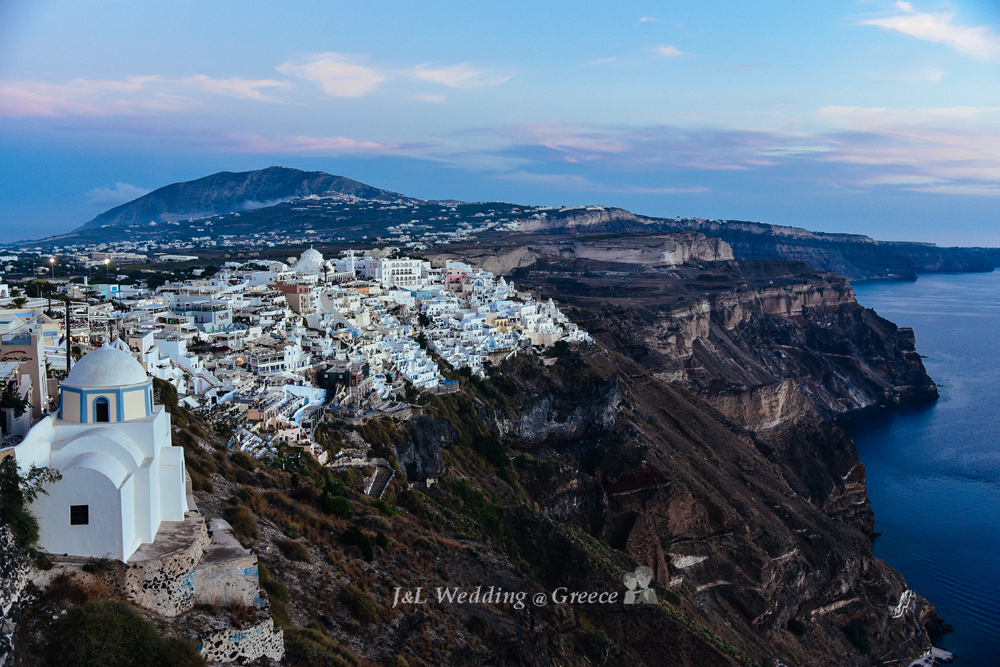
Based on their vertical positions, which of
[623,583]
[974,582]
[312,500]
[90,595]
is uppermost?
[90,595]

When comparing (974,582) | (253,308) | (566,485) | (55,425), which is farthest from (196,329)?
(974,582)

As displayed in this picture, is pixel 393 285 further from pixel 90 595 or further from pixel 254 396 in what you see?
pixel 90 595

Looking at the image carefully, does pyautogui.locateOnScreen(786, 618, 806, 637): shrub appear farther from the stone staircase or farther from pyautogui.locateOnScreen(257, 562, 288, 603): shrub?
pyautogui.locateOnScreen(257, 562, 288, 603): shrub

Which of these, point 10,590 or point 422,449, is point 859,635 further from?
point 10,590

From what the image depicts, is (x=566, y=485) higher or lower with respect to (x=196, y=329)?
lower

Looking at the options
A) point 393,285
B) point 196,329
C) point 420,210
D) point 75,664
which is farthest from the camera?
point 420,210

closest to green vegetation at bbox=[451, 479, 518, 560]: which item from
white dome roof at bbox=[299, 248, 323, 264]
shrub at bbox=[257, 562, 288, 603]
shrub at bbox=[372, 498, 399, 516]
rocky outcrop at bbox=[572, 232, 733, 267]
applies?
shrub at bbox=[372, 498, 399, 516]

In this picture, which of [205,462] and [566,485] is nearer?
[205,462]

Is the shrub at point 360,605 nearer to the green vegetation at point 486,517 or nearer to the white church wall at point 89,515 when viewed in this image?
the white church wall at point 89,515
